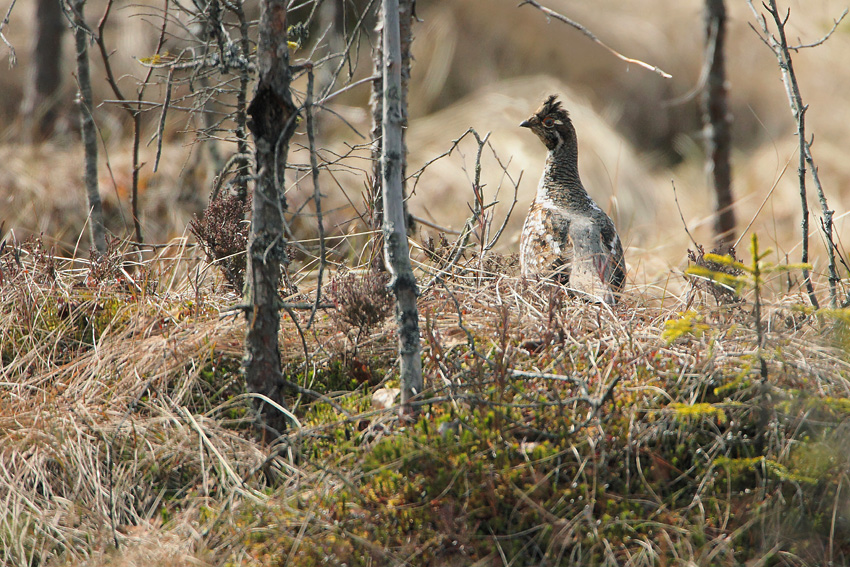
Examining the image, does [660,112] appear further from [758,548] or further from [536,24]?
[758,548]

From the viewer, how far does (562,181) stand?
5.25 metres

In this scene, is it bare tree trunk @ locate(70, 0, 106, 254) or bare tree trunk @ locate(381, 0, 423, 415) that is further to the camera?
bare tree trunk @ locate(70, 0, 106, 254)

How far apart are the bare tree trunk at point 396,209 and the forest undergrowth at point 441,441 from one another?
8.5 inches

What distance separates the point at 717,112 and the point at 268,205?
19.2 feet

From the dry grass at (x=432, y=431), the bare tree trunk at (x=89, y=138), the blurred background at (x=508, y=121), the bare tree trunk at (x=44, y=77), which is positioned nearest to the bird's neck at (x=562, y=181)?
the dry grass at (x=432, y=431)

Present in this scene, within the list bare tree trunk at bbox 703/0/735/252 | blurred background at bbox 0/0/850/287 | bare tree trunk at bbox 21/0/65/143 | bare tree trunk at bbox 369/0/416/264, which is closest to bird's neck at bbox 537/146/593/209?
bare tree trunk at bbox 369/0/416/264

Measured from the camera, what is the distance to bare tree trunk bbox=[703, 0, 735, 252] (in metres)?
7.20

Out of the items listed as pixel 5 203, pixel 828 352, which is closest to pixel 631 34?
pixel 5 203

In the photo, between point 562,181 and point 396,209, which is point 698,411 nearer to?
point 396,209

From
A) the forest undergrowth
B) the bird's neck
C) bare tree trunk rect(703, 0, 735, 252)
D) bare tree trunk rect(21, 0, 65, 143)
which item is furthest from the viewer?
bare tree trunk rect(21, 0, 65, 143)

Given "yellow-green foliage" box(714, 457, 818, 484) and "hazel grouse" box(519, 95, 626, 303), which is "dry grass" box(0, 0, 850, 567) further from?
"hazel grouse" box(519, 95, 626, 303)

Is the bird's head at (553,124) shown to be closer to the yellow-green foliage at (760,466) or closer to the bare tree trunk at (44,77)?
the yellow-green foliage at (760,466)

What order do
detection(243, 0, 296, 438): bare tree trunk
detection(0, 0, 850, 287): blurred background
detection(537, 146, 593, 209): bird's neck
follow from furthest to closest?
1. detection(0, 0, 850, 287): blurred background
2. detection(537, 146, 593, 209): bird's neck
3. detection(243, 0, 296, 438): bare tree trunk

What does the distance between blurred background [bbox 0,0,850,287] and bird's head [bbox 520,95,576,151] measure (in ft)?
7.03
